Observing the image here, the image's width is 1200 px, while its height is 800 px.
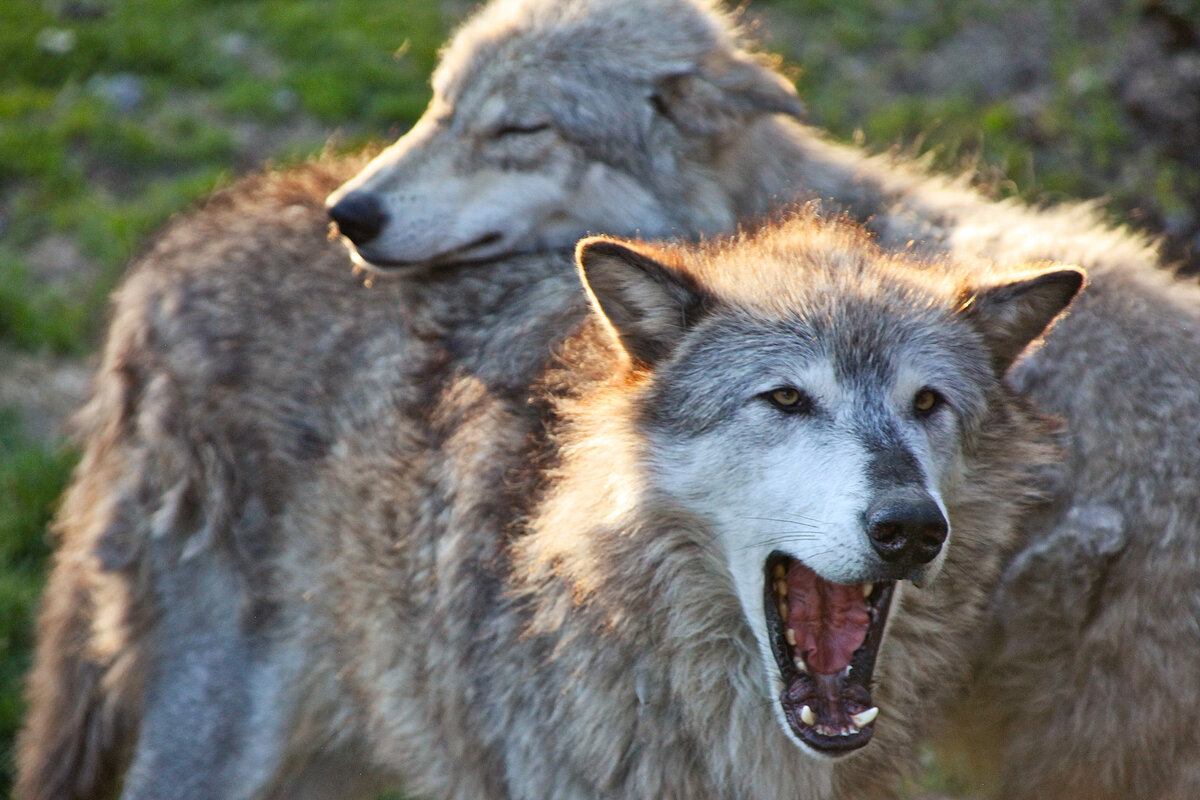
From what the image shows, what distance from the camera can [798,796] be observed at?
134 inches

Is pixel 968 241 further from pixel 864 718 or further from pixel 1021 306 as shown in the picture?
pixel 864 718

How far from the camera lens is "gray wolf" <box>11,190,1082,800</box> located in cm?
310

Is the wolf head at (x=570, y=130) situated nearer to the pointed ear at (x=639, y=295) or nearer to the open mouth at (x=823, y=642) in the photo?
the pointed ear at (x=639, y=295)

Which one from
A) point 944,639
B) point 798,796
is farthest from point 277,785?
point 944,639

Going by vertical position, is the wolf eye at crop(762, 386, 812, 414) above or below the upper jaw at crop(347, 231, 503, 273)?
above

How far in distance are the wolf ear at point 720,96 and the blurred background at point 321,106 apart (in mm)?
783

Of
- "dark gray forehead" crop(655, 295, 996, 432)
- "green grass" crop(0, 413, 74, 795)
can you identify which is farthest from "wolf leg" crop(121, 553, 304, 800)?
"dark gray forehead" crop(655, 295, 996, 432)

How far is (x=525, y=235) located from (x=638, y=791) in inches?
81.2

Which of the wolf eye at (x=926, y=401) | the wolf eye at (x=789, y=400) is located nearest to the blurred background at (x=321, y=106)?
the wolf eye at (x=926, y=401)

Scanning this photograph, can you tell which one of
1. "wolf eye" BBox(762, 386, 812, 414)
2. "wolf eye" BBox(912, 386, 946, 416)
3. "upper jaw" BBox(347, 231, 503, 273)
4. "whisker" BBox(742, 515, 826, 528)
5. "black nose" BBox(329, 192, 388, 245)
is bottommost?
"upper jaw" BBox(347, 231, 503, 273)

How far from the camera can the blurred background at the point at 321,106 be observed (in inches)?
256

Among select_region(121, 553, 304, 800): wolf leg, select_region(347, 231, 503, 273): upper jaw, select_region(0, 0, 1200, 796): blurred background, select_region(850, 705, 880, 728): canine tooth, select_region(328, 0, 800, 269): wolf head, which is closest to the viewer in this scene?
select_region(850, 705, 880, 728): canine tooth

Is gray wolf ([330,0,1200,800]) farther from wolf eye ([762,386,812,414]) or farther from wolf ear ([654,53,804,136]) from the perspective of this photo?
wolf eye ([762,386,812,414])

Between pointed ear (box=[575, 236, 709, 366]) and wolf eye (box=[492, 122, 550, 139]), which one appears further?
wolf eye (box=[492, 122, 550, 139])
